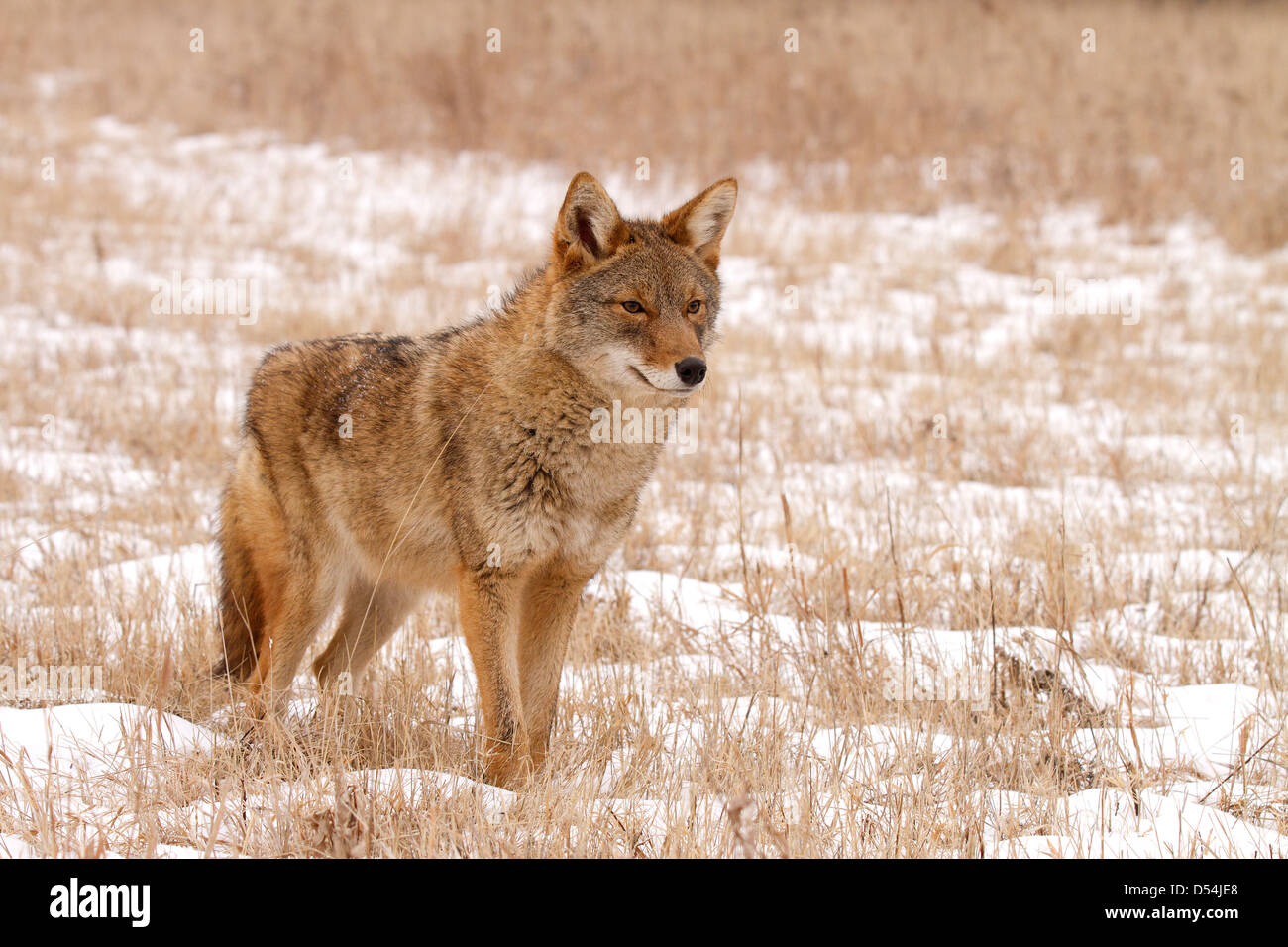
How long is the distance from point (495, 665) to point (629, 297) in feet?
5.08

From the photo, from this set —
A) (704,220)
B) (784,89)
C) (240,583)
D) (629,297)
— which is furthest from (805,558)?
(784,89)

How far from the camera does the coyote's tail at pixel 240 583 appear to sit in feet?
15.7

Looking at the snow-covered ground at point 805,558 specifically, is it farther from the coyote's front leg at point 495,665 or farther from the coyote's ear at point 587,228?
the coyote's ear at point 587,228

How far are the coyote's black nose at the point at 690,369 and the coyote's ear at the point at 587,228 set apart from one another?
76cm

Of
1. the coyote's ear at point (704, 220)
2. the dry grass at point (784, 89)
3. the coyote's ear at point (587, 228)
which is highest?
the dry grass at point (784, 89)

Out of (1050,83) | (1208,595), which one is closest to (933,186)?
(1050,83)

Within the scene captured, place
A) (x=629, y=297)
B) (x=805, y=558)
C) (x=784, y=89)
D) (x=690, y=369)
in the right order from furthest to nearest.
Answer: (x=784, y=89) → (x=805, y=558) → (x=629, y=297) → (x=690, y=369)

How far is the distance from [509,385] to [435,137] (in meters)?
15.3

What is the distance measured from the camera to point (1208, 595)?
6.11 metres

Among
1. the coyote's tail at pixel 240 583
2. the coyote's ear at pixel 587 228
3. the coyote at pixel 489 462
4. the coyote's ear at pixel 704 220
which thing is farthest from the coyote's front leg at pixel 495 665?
the coyote's ear at pixel 704 220

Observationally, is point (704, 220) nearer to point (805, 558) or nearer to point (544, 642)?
point (544, 642)

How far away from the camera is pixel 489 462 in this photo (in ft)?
14.1

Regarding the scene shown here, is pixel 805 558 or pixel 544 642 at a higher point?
pixel 805 558

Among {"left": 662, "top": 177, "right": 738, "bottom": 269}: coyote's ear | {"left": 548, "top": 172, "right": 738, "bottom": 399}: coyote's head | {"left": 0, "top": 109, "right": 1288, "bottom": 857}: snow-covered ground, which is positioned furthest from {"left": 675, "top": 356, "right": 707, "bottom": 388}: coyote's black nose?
{"left": 0, "top": 109, "right": 1288, "bottom": 857}: snow-covered ground
